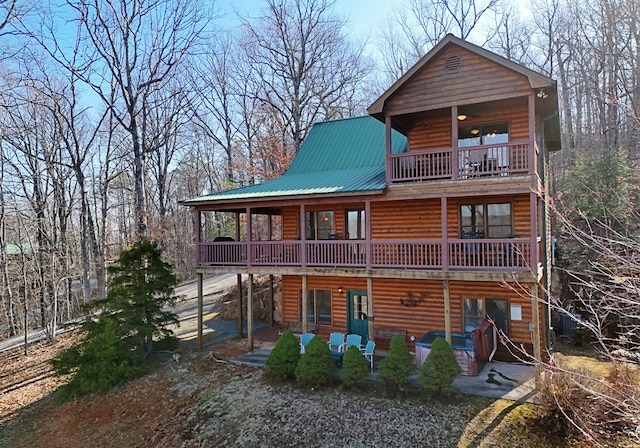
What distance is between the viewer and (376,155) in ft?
50.8

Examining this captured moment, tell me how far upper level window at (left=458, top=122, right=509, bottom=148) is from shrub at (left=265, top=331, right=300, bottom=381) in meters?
7.97

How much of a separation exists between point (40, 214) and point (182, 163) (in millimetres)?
13300

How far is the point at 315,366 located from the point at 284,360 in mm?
1000

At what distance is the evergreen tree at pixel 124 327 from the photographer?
12.4m

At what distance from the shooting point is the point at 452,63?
449 inches

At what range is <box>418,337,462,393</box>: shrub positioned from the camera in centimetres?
938

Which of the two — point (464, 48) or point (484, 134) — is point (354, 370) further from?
point (464, 48)

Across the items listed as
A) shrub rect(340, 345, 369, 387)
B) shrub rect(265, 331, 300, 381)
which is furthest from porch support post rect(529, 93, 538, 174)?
shrub rect(265, 331, 300, 381)

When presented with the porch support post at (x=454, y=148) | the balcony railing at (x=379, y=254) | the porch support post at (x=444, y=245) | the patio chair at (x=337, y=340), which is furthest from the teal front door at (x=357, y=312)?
the porch support post at (x=454, y=148)

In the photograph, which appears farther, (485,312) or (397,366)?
(485,312)

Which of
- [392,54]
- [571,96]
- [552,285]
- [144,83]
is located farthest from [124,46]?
[571,96]

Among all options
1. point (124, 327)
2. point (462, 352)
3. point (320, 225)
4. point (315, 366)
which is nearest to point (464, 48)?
point (320, 225)

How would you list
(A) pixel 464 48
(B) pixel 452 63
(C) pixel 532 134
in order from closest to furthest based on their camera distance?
1. (C) pixel 532 134
2. (A) pixel 464 48
3. (B) pixel 452 63

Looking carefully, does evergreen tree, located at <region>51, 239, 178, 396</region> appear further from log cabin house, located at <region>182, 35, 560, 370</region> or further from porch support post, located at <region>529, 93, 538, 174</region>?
porch support post, located at <region>529, 93, 538, 174</region>
